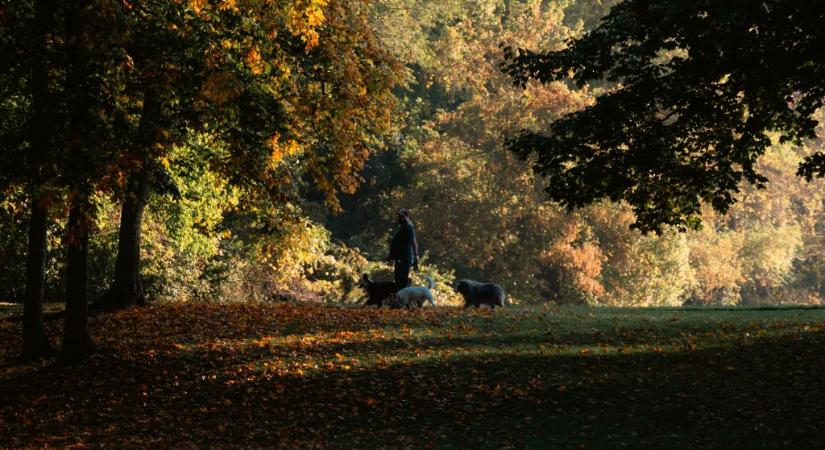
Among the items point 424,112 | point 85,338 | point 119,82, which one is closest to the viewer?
point 119,82

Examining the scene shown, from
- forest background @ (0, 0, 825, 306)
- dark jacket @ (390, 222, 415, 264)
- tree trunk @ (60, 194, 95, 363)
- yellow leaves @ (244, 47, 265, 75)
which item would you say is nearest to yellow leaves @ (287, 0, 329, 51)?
yellow leaves @ (244, 47, 265, 75)

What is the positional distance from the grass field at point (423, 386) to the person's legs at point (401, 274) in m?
1.87

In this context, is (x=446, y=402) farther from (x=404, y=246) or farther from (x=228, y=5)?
(x=228, y=5)

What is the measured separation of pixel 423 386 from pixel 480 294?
7.52 meters

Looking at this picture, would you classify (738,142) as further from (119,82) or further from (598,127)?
(119,82)

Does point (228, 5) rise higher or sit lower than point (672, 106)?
higher

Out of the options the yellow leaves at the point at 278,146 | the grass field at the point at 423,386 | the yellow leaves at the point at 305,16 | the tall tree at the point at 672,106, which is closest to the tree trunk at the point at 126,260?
the grass field at the point at 423,386

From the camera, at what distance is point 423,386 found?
48.1 ft

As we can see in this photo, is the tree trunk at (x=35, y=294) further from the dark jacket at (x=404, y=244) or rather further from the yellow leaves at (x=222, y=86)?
the dark jacket at (x=404, y=244)

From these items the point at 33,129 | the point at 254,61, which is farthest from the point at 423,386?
the point at 33,129

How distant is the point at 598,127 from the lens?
1451cm

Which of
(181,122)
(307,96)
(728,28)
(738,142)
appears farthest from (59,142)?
(738,142)

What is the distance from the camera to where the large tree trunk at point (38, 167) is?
44.8 feet

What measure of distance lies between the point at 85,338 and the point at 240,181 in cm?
410
